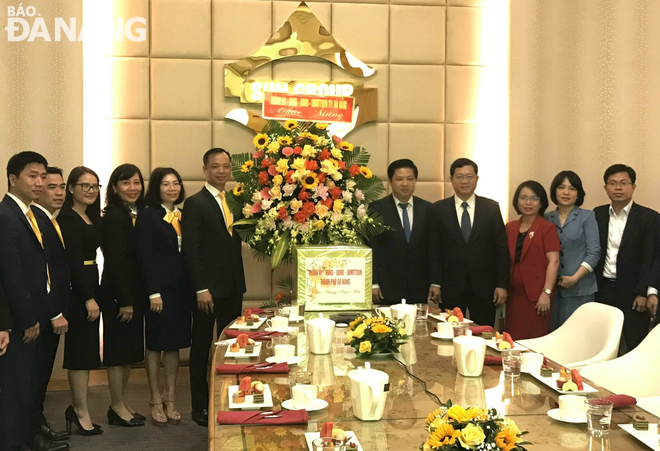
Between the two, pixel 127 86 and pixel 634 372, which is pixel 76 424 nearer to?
pixel 127 86

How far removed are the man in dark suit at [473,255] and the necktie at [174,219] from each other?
5.88 feet

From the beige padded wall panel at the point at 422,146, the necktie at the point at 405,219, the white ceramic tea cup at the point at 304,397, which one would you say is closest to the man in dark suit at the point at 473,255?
the necktie at the point at 405,219

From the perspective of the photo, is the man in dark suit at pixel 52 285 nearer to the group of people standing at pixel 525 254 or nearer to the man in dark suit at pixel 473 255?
the group of people standing at pixel 525 254

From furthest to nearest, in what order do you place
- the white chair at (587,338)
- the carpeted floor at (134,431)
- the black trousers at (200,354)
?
the black trousers at (200,354)
the carpeted floor at (134,431)
the white chair at (587,338)

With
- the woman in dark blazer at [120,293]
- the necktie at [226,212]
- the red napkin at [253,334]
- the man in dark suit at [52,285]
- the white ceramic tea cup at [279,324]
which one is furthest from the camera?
the necktie at [226,212]

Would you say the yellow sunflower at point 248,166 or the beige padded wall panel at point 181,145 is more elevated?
the beige padded wall panel at point 181,145

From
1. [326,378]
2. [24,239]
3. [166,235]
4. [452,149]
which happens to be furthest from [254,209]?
[452,149]

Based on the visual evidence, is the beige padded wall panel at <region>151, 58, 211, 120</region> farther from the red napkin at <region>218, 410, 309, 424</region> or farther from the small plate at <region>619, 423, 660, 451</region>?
the small plate at <region>619, 423, 660, 451</region>

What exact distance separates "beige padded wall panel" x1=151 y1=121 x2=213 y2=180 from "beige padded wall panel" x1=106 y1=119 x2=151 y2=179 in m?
0.08

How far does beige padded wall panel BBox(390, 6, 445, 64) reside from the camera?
5219mm

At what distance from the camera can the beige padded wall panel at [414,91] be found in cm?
525

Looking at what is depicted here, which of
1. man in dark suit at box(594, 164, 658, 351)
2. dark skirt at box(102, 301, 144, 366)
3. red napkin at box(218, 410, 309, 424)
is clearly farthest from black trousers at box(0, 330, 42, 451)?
man in dark suit at box(594, 164, 658, 351)

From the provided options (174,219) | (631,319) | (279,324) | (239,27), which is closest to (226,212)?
(174,219)

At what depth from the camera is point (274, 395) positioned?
6.52 ft
